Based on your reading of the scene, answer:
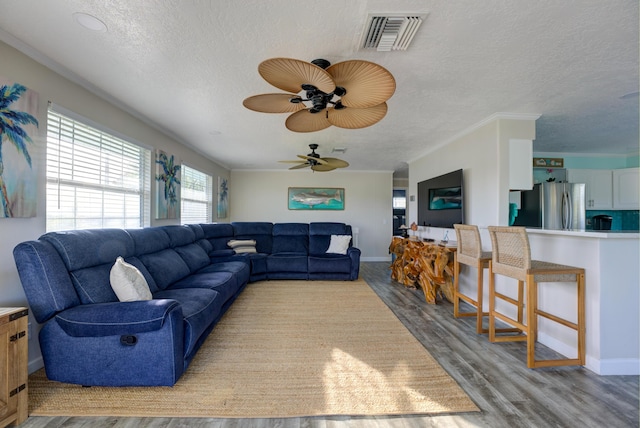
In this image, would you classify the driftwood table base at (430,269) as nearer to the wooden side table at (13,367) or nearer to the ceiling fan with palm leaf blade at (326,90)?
the ceiling fan with palm leaf blade at (326,90)

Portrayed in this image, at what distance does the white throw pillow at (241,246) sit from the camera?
16.2 ft

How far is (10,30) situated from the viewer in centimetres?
175

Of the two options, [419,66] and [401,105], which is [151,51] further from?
[401,105]

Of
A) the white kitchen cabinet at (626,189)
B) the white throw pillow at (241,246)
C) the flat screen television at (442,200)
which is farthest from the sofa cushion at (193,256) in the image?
the white kitchen cabinet at (626,189)

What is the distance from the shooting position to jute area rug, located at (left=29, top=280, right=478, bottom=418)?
5.28 ft

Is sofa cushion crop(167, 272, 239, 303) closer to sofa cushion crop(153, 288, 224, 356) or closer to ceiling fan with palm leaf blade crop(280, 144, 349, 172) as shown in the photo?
sofa cushion crop(153, 288, 224, 356)

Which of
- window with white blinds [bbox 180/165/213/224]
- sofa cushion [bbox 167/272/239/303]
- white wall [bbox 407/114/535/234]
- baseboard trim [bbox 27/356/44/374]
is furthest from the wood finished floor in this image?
window with white blinds [bbox 180/165/213/224]

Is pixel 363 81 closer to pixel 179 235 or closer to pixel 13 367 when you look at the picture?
pixel 13 367

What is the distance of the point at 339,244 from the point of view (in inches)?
203

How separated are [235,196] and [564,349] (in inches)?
264

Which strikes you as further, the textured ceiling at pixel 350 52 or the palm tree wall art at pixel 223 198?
the palm tree wall art at pixel 223 198

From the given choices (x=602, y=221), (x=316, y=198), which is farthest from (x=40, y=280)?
(x=602, y=221)

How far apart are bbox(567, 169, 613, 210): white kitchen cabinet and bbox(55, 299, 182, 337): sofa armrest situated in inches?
260

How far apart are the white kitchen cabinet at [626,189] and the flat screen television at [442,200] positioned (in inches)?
133
